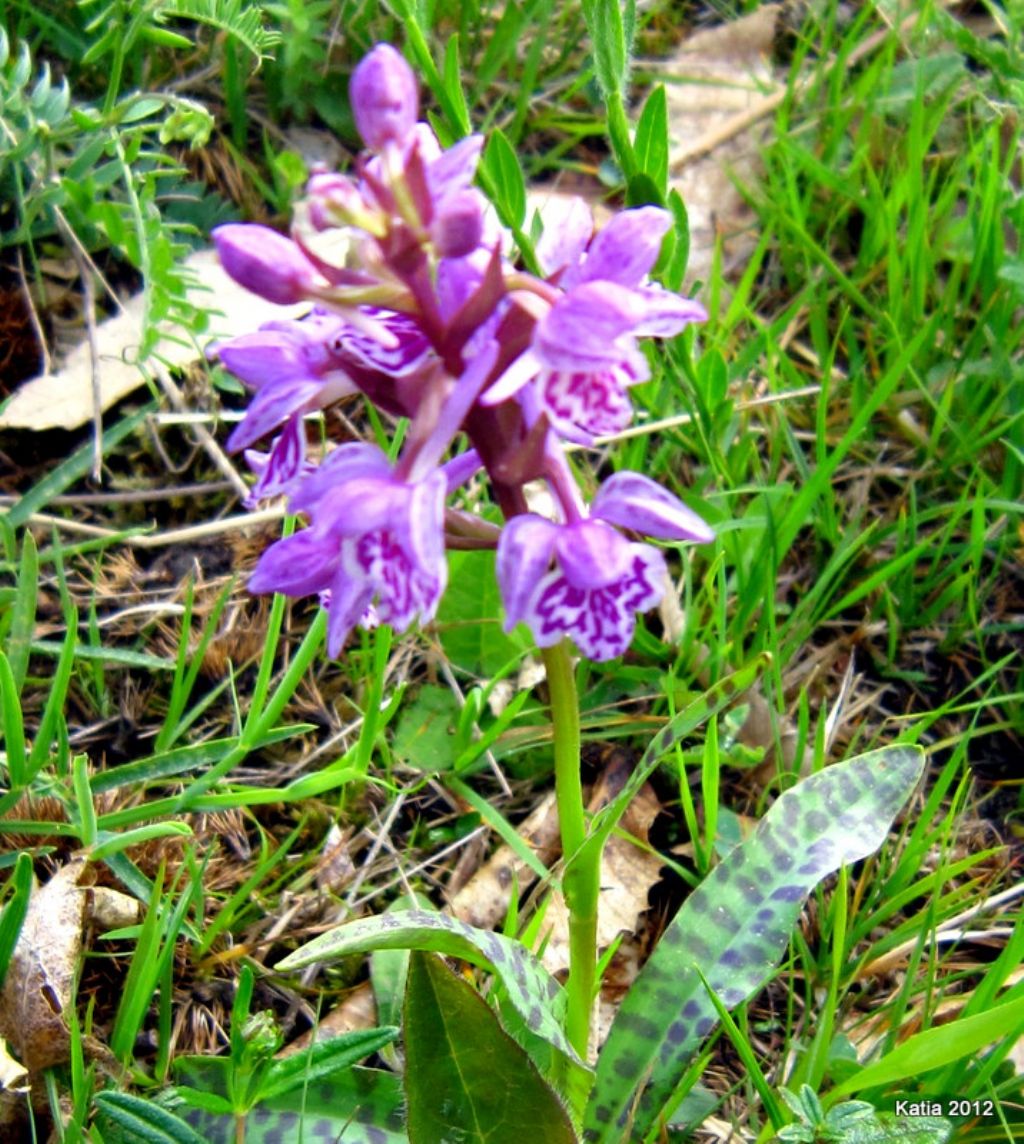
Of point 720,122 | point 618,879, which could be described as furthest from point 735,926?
point 720,122

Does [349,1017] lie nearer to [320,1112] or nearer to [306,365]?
[320,1112]

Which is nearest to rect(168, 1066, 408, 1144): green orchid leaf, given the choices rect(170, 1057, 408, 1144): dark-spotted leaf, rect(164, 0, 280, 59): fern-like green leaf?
rect(170, 1057, 408, 1144): dark-spotted leaf

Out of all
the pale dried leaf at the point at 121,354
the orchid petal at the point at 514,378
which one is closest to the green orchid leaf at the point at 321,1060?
the orchid petal at the point at 514,378

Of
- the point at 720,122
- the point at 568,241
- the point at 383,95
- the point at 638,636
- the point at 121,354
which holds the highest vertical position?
the point at 383,95

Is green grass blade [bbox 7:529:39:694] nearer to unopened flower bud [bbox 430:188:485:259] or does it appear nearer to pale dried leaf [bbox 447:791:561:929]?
pale dried leaf [bbox 447:791:561:929]

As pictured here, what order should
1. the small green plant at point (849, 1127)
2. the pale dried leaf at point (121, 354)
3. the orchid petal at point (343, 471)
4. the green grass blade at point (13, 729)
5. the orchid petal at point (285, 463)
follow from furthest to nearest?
the pale dried leaf at point (121, 354) → the green grass blade at point (13, 729) → the small green plant at point (849, 1127) → the orchid petal at point (285, 463) → the orchid petal at point (343, 471)

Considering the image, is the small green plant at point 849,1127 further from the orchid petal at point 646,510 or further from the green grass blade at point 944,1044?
the orchid petal at point 646,510
